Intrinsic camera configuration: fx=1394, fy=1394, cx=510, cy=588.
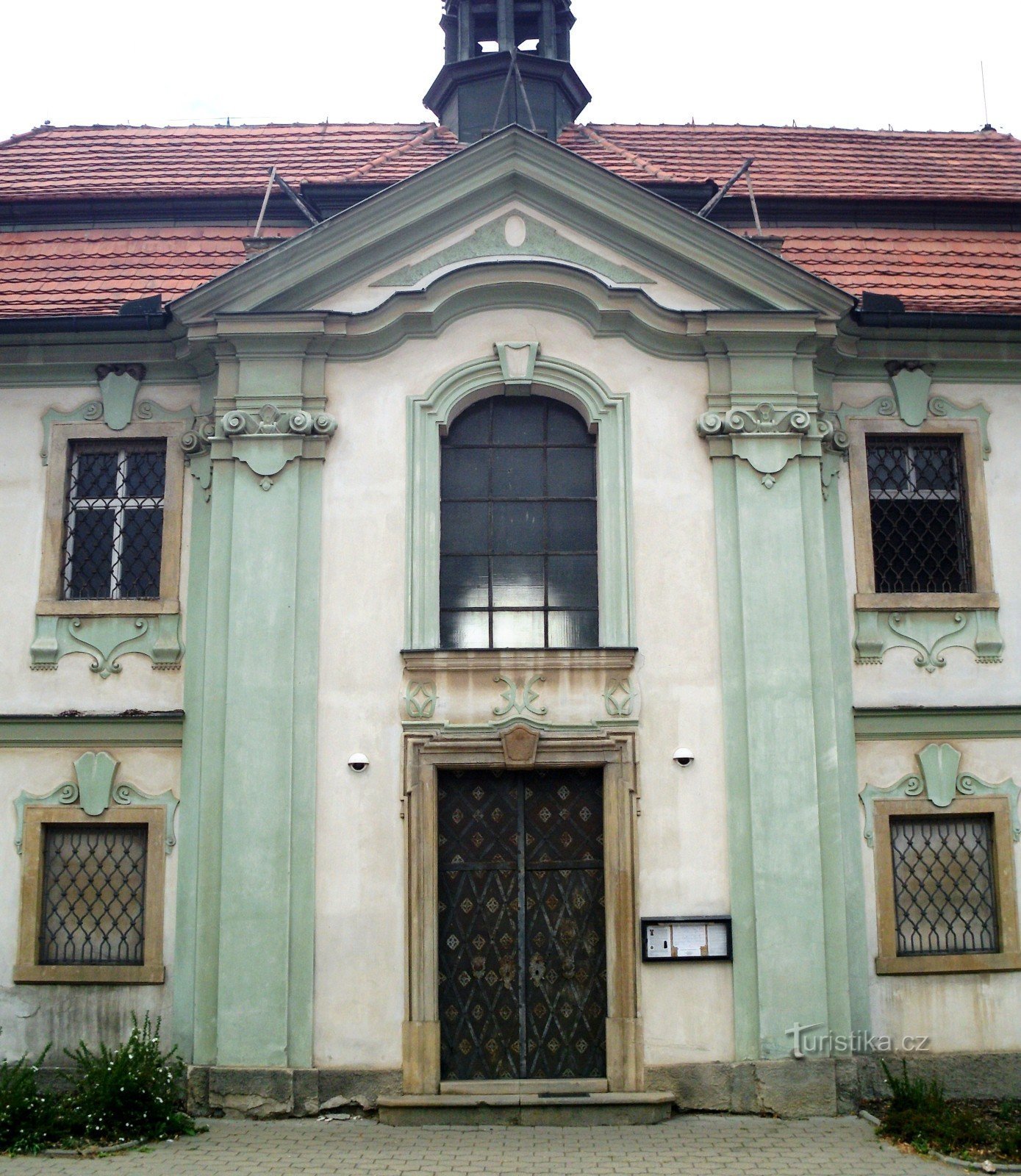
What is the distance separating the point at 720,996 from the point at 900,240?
26.0 feet

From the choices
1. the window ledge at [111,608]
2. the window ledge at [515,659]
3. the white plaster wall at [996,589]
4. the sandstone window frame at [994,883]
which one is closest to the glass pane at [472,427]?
the window ledge at [515,659]

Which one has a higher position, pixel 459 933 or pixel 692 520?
pixel 692 520

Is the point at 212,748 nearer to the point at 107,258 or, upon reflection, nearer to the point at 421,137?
the point at 107,258

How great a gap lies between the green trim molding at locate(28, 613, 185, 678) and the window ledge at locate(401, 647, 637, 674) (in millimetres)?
2154

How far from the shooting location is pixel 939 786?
1188cm

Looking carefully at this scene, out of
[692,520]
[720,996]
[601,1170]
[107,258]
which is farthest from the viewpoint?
[107,258]

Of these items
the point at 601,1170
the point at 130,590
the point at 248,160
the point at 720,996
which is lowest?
the point at 601,1170

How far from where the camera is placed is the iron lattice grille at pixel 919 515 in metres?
12.4

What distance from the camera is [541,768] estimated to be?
37.9 ft

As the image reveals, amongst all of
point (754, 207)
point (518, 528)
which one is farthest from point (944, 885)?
point (754, 207)

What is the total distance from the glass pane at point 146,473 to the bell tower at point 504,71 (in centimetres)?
603

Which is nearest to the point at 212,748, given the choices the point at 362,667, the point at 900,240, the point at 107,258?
the point at 362,667

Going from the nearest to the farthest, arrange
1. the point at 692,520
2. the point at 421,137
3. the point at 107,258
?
1. the point at 692,520
2. the point at 107,258
3. the point at 421,137

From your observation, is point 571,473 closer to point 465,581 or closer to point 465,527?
point 465,527
